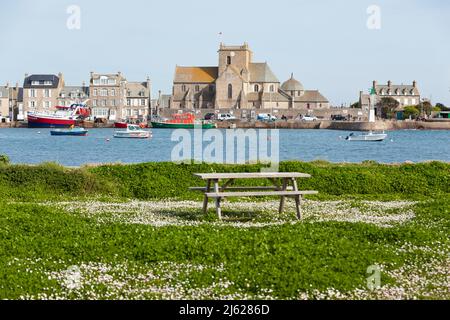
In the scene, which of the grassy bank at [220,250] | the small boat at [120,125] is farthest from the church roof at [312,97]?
the grassy bank at [220,250]

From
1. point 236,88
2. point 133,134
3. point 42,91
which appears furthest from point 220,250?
point 236,88

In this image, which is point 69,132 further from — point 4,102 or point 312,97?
Result: point 312,97

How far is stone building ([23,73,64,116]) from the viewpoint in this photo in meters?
170

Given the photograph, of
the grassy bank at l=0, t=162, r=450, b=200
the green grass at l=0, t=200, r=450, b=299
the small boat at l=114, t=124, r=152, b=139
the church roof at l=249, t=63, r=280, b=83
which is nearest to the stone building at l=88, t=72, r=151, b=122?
the church roof at l=249, t=63, r=280, b=83

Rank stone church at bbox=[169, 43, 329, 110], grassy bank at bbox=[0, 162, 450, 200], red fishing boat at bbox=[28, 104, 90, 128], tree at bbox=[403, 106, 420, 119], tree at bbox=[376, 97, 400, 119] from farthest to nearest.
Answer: tree at bbox=[376, 97, 400, 119]
stone church at bbox=[169, 43, 329, 110]
tree at bbox=[403, 106, 420, 119]
red fishing boat at bbox=[28, 104, 90, 128]
grassy bank at bbox=[0, 162, 450, 200]

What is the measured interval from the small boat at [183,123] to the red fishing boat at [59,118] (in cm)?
1751

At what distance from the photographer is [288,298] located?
1079cm

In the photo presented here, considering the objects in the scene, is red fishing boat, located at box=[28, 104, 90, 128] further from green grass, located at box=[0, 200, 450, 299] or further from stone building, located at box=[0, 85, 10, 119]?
green grass, located at box=[0, 200, 450, 299]

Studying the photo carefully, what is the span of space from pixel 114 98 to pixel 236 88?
31.5 m

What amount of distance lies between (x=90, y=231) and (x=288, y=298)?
18.0 feet

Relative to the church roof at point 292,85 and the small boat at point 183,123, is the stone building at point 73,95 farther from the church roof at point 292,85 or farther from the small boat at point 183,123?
the church roof at point 292,85

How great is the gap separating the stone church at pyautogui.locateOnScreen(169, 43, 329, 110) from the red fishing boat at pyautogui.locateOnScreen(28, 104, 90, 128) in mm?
35703
